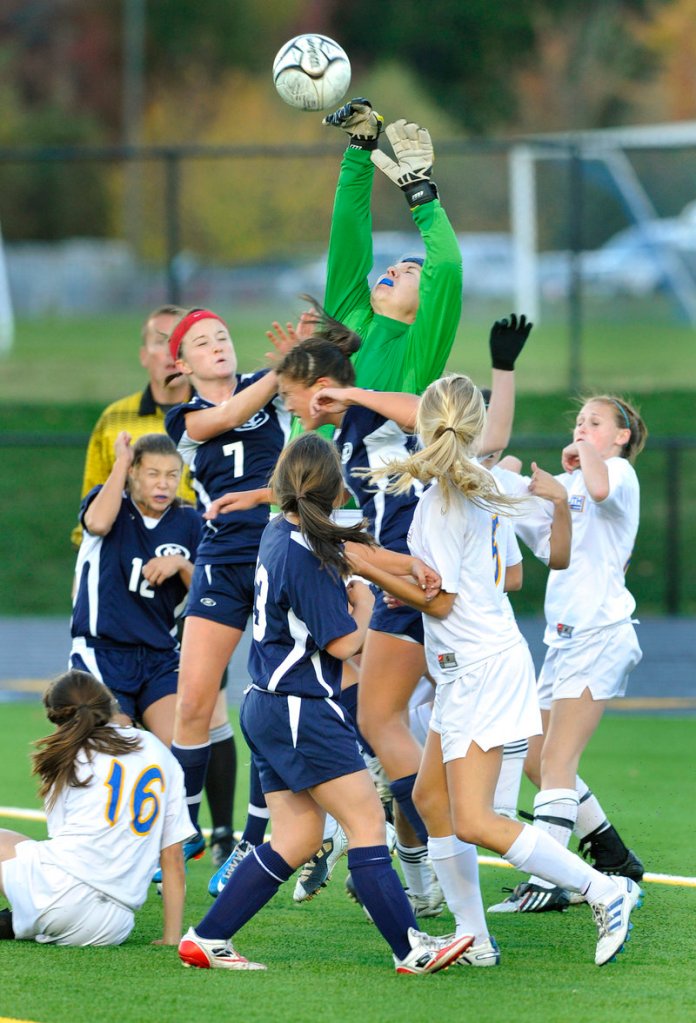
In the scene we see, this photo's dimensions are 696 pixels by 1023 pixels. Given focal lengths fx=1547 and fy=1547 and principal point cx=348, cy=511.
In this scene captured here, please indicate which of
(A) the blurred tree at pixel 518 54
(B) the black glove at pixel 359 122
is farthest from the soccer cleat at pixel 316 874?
(A) the blurred tree at pixel 518 54

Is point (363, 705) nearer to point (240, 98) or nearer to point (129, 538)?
point (129, 538)

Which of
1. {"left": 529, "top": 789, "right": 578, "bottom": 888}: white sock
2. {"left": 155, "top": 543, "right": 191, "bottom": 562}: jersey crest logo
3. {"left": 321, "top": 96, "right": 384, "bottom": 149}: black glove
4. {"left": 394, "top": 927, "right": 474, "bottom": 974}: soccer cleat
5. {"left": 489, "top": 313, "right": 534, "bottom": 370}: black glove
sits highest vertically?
{"left": 321, "top": 96, "right": 384, "bottom": 149}: black glove

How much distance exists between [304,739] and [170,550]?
Answer: 1869 mm

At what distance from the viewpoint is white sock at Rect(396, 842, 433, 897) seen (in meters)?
5.47

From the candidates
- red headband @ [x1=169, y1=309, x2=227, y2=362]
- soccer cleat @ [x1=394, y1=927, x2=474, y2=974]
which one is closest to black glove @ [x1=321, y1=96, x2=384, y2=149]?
red headband @ [x1=169, y1=309, x2=227, y2=362]

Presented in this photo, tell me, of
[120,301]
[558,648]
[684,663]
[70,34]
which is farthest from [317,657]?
[70,34]

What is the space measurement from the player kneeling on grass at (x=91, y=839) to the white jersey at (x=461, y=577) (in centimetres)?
108

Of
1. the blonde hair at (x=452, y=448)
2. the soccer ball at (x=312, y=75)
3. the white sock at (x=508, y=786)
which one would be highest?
the soccer ball at (x=312, y=75)

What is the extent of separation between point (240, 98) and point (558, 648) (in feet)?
120

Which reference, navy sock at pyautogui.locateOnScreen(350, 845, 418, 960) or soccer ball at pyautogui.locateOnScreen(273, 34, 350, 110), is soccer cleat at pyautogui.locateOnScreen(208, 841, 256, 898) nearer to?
navy sock at pyautogui.locateOnScreen(350, 845, 418, 960)

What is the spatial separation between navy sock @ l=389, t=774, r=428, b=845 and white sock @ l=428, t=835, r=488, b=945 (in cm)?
49

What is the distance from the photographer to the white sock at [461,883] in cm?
482

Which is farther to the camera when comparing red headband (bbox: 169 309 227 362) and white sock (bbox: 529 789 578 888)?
red headband (bbox: 169 309 227 362)

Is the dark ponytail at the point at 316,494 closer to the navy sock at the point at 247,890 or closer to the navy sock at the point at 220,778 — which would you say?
the navy sock at the point at 247,890
